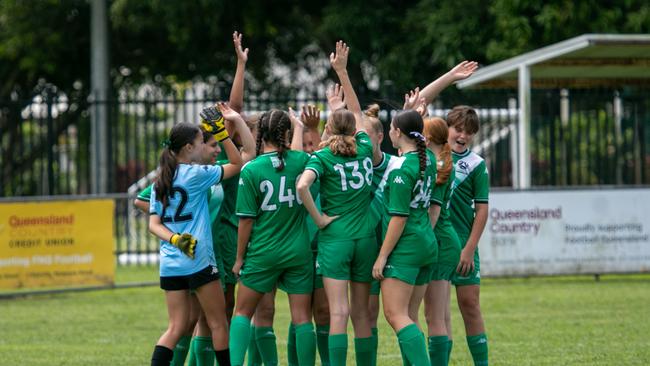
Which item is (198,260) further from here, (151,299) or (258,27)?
(258,27)

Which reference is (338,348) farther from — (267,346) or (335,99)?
(335,99)

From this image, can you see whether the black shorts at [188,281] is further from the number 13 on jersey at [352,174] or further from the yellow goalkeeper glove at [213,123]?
the number 13 on jersey at [352,174]

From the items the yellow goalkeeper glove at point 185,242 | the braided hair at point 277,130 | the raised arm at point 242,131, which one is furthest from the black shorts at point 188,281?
the raised arm at point 242,131

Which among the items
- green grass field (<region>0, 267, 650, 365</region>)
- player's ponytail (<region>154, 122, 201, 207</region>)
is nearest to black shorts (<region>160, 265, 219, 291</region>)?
player's ponytail (<region>154, 122, 201, 207</region>)

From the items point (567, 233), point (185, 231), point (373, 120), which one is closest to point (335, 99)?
point (373, 120)

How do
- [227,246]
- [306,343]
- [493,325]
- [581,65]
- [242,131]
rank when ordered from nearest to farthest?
[306,343] < [242,131] < [227,246] < [493,325] < [581,65]

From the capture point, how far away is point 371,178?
27.8 feet

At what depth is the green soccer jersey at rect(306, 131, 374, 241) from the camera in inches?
328

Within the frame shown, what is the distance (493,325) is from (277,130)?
5.20m

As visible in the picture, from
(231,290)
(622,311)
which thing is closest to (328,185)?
(231,290)

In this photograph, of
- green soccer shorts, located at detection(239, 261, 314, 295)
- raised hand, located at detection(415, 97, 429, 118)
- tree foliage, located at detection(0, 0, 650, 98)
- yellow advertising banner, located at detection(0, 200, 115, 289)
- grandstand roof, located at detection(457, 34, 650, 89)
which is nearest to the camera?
green soccer shorts, located at detection(239, 261, 314, 295)

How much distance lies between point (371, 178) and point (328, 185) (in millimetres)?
304

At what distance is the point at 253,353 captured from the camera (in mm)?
9484

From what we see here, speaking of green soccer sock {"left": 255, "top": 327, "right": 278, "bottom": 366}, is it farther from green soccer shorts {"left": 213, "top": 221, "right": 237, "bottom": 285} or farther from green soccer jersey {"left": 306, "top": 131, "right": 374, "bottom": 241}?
green soccer jersey {"left": 306, "top": 131, "right": 374, "bottom": 241}
